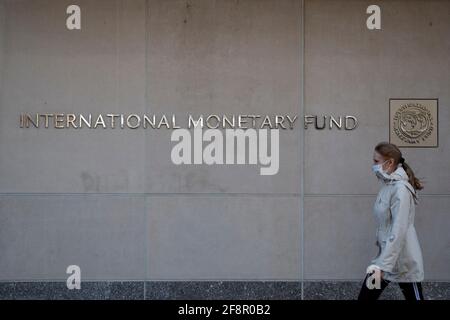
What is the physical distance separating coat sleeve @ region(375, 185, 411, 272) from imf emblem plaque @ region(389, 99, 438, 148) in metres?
2.13

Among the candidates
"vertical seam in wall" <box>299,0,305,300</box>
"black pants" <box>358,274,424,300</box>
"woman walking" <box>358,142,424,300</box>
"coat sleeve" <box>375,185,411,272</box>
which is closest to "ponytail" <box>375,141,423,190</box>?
"woman walking" <box>358,142,424,300</box>

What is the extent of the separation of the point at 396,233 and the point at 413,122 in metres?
2.48

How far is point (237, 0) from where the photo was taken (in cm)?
817

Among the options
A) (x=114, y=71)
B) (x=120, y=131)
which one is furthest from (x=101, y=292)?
(x=114, y=71)

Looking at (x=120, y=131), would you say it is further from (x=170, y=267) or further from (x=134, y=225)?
(x=170, y=267)

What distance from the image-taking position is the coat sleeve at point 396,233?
6.06 metres

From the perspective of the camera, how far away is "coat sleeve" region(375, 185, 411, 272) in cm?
606

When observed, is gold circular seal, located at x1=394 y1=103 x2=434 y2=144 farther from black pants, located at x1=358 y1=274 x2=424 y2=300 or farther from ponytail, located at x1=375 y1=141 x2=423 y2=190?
black pants, located at x1=358 y1=274 x2=424 y2=300

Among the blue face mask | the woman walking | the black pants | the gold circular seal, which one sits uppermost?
the gold circular seal

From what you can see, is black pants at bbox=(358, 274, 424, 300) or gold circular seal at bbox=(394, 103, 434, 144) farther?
gold circular seal at bbox=(394, 103, 434, 144)

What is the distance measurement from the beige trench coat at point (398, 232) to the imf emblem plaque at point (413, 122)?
1.82 metres

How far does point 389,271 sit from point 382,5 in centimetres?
351

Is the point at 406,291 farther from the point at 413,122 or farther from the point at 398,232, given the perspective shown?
the point at 413,122
